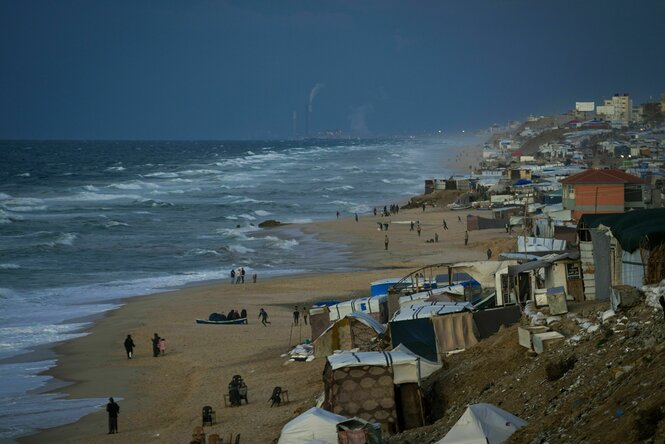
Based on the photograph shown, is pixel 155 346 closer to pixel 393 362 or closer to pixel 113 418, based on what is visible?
pixel 113 418

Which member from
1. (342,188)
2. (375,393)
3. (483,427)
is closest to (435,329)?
(375,393)

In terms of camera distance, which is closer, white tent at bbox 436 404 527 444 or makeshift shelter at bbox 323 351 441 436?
white tent at bbox 436 404 527 444

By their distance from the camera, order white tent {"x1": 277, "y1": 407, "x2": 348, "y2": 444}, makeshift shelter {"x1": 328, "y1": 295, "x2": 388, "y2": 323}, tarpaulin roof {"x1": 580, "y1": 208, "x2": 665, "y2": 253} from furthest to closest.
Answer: makeshift shelter {"x1": 328, "y1": 295, "x2": 388, "y2": 323}, tarpaulin roof {"x1": 580, "y1": 208, "x2": 665, "y2": 253}, white tent {"x1": 277, "y1": 407, "x2": 348, "y2": 444}

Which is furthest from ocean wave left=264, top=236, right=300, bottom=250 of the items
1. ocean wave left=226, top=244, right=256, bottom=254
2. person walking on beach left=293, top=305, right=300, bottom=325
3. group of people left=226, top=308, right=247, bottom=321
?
person walking on beach left=293, top=305, right=300, bottom=325

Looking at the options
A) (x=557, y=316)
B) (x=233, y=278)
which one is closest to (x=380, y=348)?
(x=557, y=316)

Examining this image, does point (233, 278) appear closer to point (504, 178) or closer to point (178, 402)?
point (178, 402)

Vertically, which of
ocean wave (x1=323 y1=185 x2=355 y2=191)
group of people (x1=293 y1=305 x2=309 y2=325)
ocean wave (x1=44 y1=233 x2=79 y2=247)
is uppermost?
ocean wave (x1=323 y1=185 x2=355 y2=191)

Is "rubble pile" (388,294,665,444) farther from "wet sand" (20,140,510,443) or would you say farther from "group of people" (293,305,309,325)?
"group of people" (293,305,309,325)
